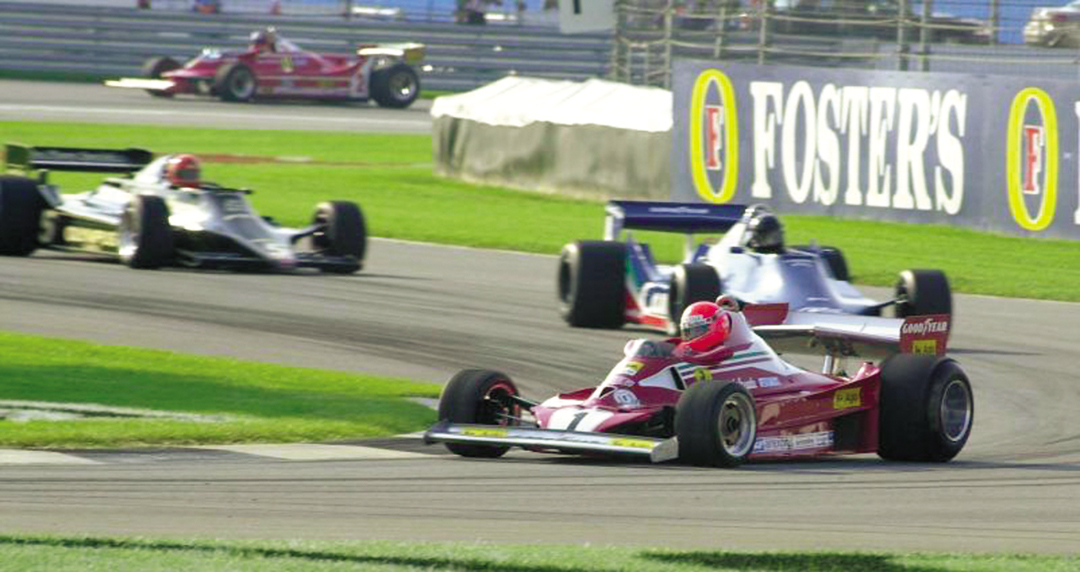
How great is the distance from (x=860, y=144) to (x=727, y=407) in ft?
52.2

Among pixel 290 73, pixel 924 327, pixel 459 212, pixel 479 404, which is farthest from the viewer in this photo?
pixel 290 73

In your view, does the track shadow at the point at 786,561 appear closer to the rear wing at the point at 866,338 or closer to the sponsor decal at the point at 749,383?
the sponsor decal at the point at 749,383

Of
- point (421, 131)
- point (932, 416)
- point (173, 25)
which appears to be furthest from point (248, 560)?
point (173, 25)

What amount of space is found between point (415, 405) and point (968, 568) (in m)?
5.87

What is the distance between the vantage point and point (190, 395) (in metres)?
13.2

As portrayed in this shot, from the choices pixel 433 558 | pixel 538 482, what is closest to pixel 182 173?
pixel 538 482

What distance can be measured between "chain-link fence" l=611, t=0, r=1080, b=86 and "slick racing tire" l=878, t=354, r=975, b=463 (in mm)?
13681

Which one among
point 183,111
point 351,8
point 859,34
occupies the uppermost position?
point 859,34

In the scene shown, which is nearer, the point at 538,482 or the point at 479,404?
the point at 538,482

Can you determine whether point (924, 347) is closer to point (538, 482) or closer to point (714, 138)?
point (538, 482)

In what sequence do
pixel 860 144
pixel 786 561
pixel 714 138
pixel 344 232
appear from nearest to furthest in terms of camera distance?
pixel 786 561, pixel 344 232, pixel 860 144, pixel 714 138

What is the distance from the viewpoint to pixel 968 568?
7.83 meters

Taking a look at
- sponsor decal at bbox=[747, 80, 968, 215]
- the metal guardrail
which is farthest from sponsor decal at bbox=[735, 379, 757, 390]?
the metal guardrail

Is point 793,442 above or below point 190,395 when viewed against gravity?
above
